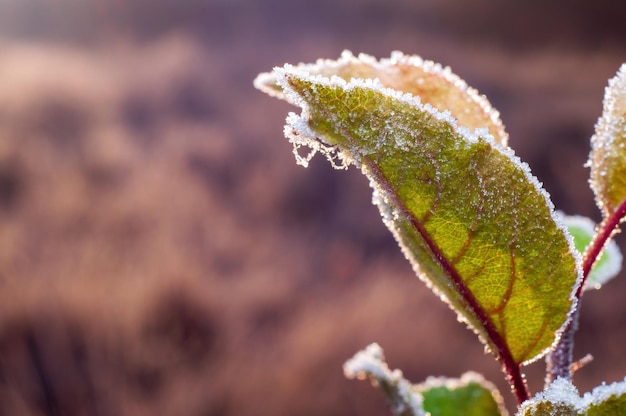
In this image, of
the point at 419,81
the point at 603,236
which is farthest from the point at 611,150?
the point at 419,81

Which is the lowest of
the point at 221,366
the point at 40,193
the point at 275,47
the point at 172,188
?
the point at 221,366

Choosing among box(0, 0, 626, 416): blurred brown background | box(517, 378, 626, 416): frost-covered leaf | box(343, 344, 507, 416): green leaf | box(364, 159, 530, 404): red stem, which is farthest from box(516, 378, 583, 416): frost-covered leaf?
box(0, 0, 626, 416): blurred brown background

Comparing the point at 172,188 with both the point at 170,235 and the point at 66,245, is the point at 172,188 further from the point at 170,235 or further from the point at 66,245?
the point at 66,245

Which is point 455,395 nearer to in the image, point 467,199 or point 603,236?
point 603,236

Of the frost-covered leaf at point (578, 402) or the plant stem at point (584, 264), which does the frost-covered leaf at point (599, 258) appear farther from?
the frost-covered leaf at point (578, 402)

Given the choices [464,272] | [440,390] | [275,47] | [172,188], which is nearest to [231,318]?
[172,188]

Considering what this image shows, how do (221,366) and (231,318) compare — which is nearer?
(221,366)

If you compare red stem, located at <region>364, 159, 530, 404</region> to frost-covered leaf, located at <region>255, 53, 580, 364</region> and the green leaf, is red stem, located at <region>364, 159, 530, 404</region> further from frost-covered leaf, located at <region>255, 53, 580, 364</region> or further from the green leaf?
the green leaf
